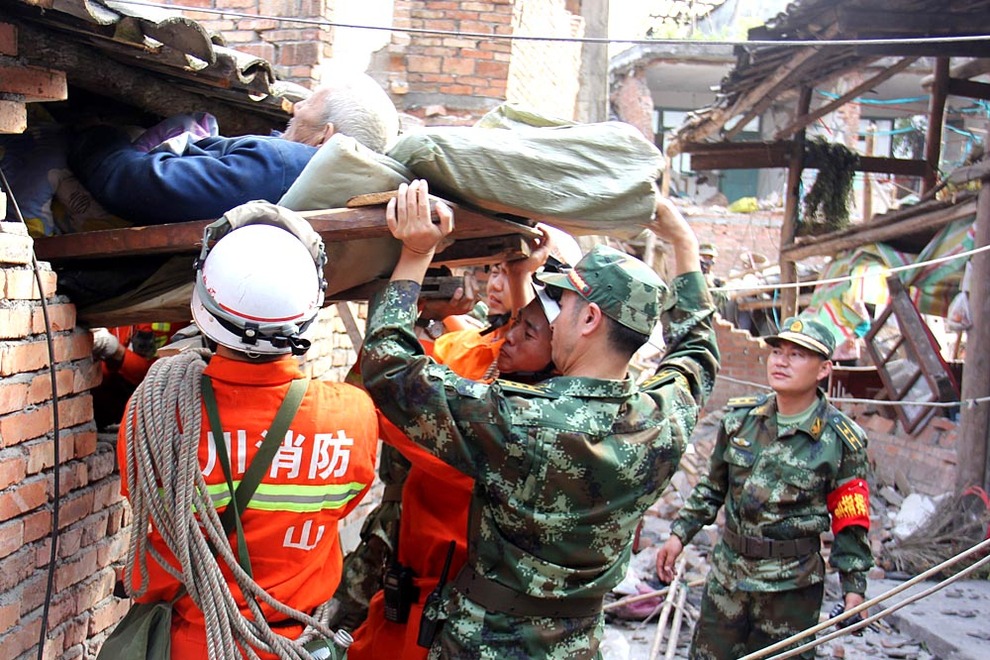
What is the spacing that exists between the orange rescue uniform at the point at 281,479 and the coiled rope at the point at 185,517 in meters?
0.04

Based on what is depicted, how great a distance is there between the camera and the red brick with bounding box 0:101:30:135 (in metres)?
2.43


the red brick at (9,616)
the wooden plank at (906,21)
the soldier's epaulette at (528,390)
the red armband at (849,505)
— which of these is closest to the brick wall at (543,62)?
the wooden plank at (906,21)

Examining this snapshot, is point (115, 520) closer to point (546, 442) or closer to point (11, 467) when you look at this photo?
point (11, 467)

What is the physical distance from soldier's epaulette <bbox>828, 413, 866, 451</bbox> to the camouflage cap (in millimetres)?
2140

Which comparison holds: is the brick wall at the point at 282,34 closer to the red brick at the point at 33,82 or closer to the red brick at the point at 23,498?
the red brick at the point at 33,82

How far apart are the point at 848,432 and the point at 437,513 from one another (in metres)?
2.26

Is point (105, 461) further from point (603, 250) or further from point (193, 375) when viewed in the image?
point (603, 250)

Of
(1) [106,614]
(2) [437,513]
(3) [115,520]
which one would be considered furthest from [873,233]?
(1) [106,614]

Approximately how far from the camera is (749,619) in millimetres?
4324

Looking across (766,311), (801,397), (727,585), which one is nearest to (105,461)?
(727,585)

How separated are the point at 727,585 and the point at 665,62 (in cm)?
1864

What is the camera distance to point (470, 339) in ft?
10.6

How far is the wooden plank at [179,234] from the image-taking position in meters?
2.47

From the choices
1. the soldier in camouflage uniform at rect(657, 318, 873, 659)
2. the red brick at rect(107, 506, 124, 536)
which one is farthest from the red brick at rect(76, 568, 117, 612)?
the soldier in camouflage uniform at rect(657, 318, 873, 659)
